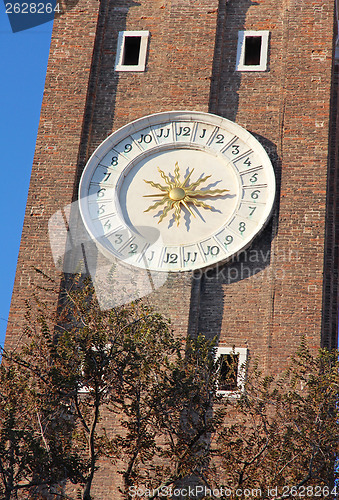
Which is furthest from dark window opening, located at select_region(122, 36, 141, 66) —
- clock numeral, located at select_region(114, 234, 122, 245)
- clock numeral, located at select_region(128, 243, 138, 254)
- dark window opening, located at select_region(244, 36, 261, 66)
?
clock numeral, located at select_region(128, 243, 138, 254)

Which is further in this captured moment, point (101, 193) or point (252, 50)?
point (252, 50)

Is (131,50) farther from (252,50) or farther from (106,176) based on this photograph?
(106,176)

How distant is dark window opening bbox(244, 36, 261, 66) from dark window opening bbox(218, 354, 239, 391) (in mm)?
7566

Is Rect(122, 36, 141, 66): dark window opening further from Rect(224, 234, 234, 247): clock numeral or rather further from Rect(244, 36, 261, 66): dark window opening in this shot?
Rect(224, 234, 234, 247): clock numeral

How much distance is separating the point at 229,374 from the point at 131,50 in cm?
1017

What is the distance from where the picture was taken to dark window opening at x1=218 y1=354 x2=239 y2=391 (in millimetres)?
23125

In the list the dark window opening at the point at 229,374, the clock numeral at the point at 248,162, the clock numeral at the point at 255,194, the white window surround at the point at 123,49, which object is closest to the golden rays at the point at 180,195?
the clock numeral at the point at 255,194

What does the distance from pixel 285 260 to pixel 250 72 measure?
16.4 ft

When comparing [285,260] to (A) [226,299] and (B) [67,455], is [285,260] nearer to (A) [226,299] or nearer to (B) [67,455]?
(A) [226,299]

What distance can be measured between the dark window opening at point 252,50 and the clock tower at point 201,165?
0.03 m

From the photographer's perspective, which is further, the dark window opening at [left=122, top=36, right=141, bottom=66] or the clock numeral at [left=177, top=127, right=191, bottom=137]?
the dark window opening at [left=122, top=36, right=141, bottom=66]

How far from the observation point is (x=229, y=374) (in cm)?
2311

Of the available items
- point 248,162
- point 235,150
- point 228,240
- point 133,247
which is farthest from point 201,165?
point 133,247

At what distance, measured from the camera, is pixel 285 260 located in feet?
87.7
